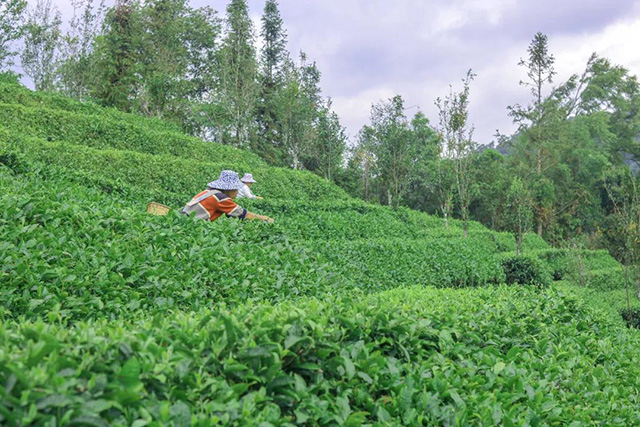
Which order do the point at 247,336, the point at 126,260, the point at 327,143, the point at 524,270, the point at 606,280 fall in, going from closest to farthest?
Result: the point at 247,336 → the point at 126,260 → the point at 524,270 → the point at 606,280 → the point at 327,143

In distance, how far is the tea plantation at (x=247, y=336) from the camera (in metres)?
2.07

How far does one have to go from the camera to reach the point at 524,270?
13.9 metres

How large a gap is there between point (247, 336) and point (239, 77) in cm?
2731

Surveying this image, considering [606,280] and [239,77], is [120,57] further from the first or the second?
[606,280]

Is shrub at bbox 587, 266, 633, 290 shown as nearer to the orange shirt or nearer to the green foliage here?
the orange shirt

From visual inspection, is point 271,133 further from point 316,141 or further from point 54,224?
point 54,224

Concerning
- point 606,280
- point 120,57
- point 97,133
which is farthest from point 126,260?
point 120,57

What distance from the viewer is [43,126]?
46.5 ft

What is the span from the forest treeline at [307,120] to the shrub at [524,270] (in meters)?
3.51

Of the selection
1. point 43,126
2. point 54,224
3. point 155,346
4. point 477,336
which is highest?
point 43,126

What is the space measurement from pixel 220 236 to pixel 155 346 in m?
4.19

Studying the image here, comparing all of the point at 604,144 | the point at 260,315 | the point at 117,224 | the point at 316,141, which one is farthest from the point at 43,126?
the point at 604,144

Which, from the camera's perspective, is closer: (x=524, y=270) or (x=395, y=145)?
(x=524, y=270)

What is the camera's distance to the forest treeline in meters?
24.1
